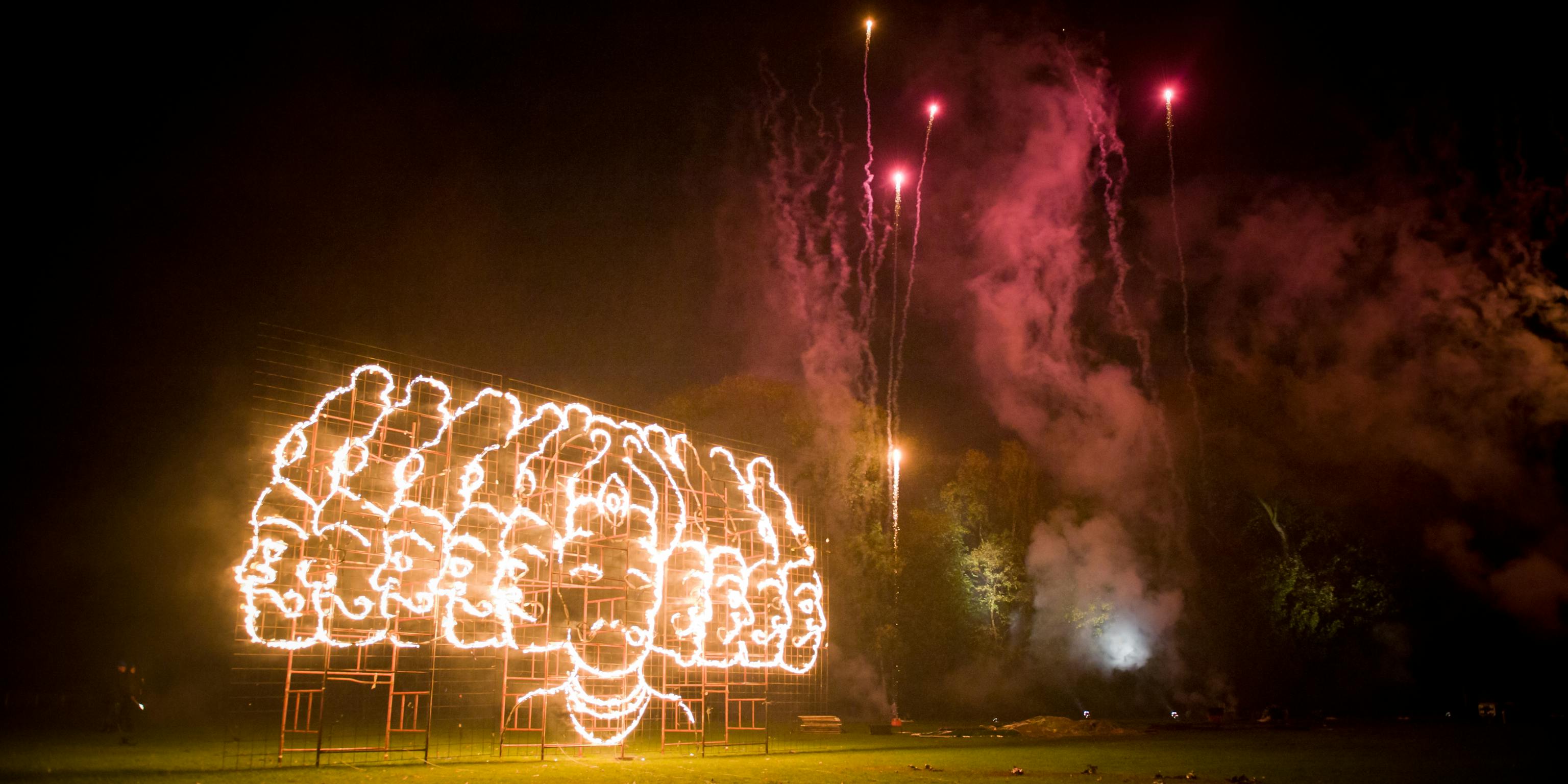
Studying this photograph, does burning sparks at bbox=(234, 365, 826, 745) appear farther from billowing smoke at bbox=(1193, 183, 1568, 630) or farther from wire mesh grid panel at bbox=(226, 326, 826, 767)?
billowing smoke at bbox=(1193, 183, 1568, 630)

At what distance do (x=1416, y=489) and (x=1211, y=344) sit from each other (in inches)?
227

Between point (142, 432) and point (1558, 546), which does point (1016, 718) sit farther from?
point (142, 432)

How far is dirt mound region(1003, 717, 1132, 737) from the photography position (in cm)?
1673

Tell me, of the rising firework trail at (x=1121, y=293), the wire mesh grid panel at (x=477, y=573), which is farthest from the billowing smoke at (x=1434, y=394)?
the wire mesh grid panel at (x=477, y=573)

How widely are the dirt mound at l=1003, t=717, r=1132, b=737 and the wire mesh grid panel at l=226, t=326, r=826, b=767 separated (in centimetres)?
362

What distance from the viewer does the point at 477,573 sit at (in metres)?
13.0

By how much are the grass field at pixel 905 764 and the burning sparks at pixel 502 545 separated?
153 cm

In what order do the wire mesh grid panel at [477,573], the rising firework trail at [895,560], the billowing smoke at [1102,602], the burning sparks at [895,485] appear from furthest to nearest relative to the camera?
the billowing smoke at [1102,602] → the burning sparks at [895,485] → the rising firework trail at [895,560] → the wire mesh grid panel at [477,573]

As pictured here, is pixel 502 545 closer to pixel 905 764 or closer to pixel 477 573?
pixel 477 573

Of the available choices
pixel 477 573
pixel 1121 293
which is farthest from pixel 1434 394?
pixel 477 573

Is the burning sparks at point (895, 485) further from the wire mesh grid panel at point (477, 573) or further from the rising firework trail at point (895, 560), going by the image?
the wire mesh grid panel at point (477, 573)

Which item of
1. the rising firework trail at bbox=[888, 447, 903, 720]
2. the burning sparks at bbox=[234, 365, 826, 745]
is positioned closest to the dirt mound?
the burning sparks at bbox=[234, 365, 826, 745]

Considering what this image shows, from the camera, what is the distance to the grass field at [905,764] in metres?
8.66

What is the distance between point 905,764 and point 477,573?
5846 mm
